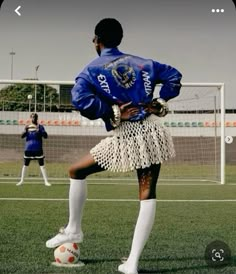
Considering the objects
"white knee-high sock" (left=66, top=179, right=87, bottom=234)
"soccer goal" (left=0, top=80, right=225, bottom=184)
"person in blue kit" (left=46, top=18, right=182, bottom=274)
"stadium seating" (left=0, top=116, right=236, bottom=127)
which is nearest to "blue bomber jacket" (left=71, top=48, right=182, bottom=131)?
"person in blue kit" (left=46, top=18, right=182, bottom=274)

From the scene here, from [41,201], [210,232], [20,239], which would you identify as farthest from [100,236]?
[41,201]

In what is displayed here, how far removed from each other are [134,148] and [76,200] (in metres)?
0.62

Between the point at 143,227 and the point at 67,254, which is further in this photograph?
the point at 67,254

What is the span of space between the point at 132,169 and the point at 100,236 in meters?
1.66

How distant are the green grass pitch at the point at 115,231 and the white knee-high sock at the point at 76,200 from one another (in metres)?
0.29

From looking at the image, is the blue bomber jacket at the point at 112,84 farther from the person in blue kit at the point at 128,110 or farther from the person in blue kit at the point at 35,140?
the person in blue kit at the point at 35,140

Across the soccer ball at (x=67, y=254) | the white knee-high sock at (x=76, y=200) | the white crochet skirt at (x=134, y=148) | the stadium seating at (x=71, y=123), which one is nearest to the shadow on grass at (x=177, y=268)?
the soccer ball at (x=67, y=254)

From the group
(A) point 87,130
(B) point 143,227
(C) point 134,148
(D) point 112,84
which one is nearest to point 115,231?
(B) point 143,227

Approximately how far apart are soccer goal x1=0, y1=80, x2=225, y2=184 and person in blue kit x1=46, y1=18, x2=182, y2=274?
11.1 m

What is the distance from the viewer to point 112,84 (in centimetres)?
368

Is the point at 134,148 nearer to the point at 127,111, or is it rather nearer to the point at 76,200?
the point at 127,111

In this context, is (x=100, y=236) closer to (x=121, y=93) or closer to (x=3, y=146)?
(x=121, y=93)

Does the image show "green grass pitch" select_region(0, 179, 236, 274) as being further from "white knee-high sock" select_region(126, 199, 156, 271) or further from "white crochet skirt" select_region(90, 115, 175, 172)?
"white crochet skirt" select_region(90, 115, 175, 172)

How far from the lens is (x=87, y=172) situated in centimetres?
399
